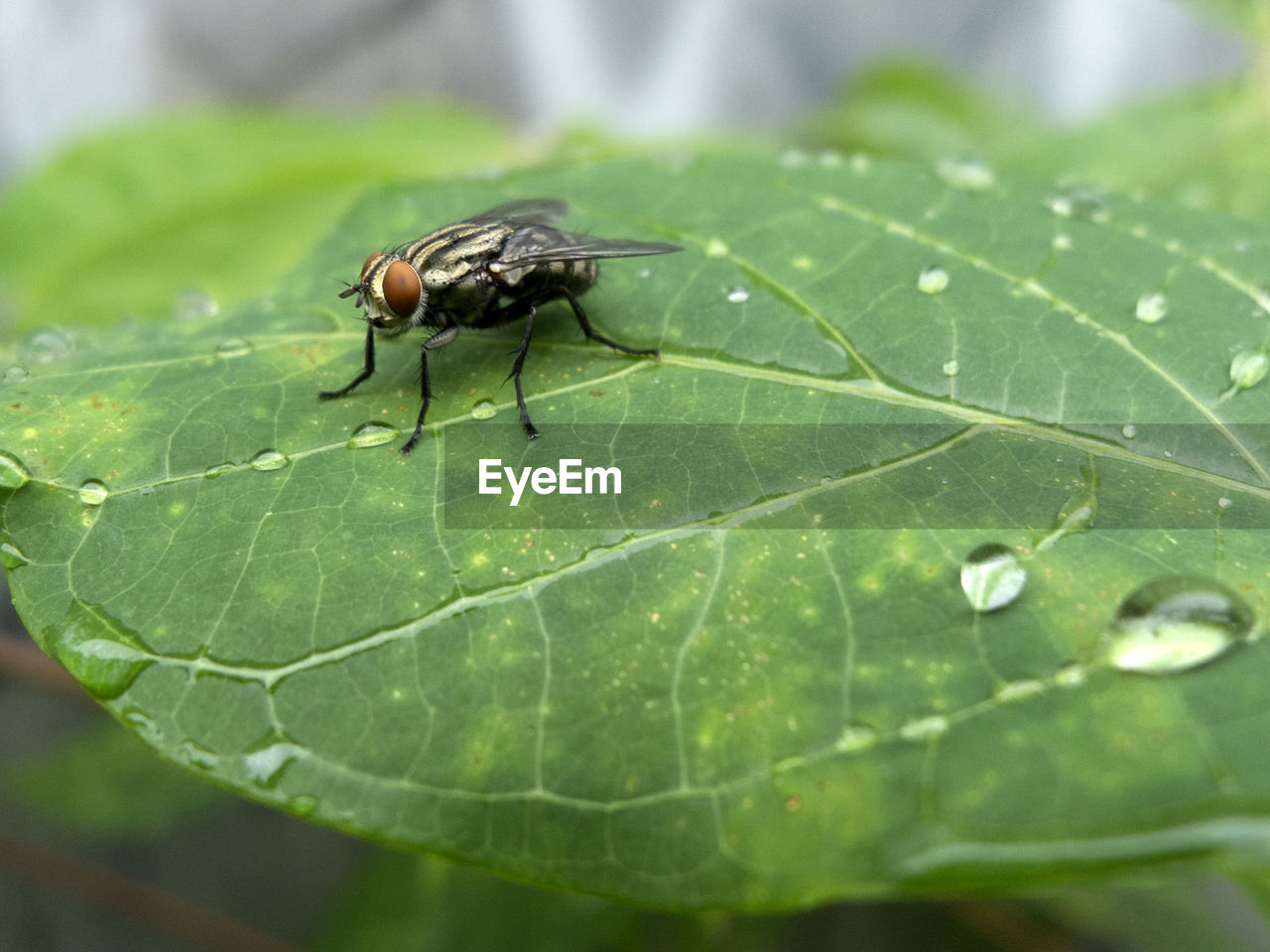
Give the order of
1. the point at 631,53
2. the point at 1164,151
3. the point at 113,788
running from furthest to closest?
the point at 631,53, the point at 113,788, the point at 1164,151

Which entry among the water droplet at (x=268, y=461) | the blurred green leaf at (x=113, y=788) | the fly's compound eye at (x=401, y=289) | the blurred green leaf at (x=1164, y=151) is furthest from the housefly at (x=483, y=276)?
the blurred green leaf at (x=113, y=788)

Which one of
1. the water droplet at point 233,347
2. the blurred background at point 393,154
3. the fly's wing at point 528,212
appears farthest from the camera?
the blurred background at point 393,154

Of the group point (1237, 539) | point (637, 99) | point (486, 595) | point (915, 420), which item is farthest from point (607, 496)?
point (637, 99)

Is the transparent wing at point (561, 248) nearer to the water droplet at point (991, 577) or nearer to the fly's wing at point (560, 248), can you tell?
the fly's wing at point (560, 248)

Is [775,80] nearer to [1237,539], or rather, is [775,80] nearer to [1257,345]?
[1257,345]

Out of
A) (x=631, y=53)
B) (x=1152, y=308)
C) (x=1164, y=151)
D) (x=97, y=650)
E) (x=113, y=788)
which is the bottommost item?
(x=113, y=788)

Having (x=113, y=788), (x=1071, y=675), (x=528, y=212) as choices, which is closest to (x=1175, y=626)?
(x=1071, y=675)

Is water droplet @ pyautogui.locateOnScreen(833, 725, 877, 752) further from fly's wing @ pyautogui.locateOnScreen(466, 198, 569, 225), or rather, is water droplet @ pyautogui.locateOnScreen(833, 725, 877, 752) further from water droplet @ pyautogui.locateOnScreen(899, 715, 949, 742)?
fly's wing @ pyautogui.locateOnScreen(466, 198, 569, 225)

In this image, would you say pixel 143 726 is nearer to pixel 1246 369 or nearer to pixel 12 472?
pixel 12 472
